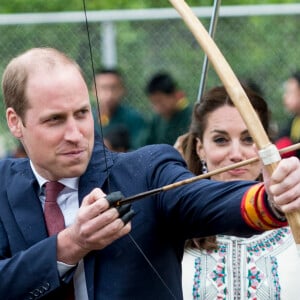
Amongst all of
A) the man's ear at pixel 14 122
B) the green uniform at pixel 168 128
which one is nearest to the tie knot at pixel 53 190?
the man's ear at pixel 14 122

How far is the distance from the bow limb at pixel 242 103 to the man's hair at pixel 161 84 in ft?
17.4

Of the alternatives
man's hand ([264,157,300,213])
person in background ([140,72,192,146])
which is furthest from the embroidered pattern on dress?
man's hand ([264,157,300,213])

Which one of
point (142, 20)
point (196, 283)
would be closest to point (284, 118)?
point (142, 20)

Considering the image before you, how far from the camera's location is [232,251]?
506 cm

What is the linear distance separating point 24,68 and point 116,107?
475 centimetres

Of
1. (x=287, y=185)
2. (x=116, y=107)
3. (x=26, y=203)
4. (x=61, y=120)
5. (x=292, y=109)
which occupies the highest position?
(x=116, y=107)

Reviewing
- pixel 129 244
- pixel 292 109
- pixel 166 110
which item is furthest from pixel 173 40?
pixel 129 244

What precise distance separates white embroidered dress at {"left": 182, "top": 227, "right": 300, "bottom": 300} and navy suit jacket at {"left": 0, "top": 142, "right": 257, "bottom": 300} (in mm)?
653

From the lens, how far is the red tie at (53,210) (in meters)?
4.30

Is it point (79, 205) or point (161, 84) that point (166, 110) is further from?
point (79, 205)

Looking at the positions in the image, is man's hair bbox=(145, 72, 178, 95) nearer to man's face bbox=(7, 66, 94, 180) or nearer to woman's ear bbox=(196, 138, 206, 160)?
woman's ear bbox=(196, 138, 206, 160)

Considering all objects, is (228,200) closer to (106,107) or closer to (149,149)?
(149,149)

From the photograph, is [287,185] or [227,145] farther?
[227,145]

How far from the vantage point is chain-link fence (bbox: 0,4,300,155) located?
31.7 feet
